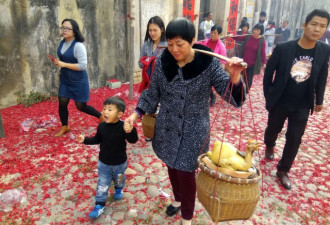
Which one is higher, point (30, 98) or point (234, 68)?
point (234, 68)

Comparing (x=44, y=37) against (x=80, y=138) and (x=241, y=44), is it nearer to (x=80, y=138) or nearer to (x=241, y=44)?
(x=80, y=138)

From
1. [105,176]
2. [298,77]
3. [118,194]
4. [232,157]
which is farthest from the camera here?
[298,77]

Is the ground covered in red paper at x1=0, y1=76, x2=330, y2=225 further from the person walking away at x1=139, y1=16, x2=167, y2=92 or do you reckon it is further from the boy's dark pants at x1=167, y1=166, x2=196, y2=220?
the person walking away at x1=139, y1=16, x2=167, y2=92

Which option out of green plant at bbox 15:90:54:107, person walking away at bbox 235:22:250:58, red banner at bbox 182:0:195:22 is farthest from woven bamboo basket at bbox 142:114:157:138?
red banner at bbox 182:0:195:22

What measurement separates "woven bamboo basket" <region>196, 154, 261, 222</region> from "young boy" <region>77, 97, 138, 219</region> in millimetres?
1065

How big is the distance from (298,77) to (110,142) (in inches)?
106

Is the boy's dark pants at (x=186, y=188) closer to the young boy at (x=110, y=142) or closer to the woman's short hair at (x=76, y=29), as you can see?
the young boy at (x=110, y=142)

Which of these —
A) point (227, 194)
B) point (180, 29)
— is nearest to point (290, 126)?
point (227, 194)

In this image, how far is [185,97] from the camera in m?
2.42

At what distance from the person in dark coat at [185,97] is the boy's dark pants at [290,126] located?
1.85 m

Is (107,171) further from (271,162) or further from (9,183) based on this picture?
(271,162)

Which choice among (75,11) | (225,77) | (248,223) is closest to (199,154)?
(225,77)

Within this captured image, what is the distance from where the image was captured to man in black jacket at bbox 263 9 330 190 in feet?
11.4

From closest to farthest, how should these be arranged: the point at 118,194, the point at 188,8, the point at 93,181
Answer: the point at 118,194 → the point at 93,181 → the point at 188,8
